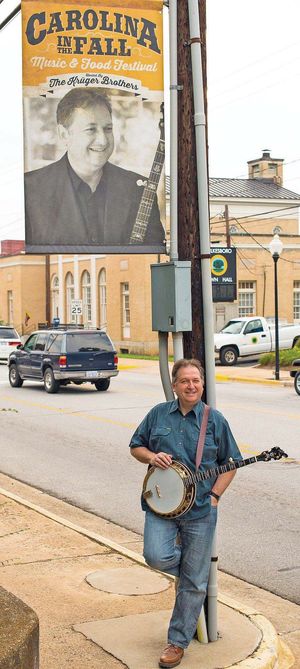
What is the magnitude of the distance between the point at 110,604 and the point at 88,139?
3160 millimetres

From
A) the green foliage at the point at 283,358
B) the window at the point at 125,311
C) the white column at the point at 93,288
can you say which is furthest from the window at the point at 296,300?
the green foliage at the point at 283,358

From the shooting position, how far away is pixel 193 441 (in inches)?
212

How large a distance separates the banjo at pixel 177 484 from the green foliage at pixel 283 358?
26337mm

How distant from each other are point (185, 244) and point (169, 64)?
120 centimetres

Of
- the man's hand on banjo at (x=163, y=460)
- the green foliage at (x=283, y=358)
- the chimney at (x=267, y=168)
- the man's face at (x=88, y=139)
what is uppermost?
the chimney at (x=267, y=168)

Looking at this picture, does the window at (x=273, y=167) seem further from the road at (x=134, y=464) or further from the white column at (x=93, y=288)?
the road at (x=134, y=464)

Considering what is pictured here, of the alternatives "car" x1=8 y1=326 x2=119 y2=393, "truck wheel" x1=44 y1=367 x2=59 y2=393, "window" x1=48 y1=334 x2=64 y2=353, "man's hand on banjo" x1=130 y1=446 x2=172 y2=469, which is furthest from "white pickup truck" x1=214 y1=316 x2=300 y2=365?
"man's hand on banjo" x1=130 y1=446 x2=172 y2=469

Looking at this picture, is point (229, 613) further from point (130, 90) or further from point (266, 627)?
point (130, 90)

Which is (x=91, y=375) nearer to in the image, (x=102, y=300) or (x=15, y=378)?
(x=15, y=378)

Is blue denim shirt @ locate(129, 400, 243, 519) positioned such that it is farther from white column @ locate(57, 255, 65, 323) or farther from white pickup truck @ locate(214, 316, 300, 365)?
white column @ locate(57, 255, 65, 323)

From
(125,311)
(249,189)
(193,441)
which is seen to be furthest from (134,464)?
(249,189)

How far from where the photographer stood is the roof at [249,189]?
5725 centimetres

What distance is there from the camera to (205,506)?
5.41 metres

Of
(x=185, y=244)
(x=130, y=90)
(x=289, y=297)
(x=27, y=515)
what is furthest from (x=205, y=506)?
(x=289, y=297)
